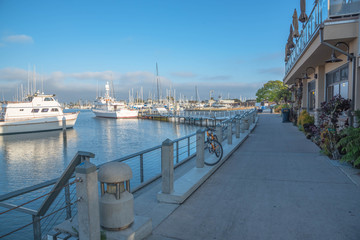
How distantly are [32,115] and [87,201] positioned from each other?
155ft

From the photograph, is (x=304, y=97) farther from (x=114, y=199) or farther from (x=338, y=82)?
(x=114, y=199)

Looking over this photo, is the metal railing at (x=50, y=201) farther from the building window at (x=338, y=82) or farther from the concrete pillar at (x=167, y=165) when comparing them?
the building window at (x=338, y=82)

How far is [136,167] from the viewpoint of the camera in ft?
44.8

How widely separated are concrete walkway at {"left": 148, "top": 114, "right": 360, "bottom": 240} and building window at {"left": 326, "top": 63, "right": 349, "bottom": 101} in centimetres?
340

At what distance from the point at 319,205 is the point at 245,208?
135cm

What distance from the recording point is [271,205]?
4.71 metres

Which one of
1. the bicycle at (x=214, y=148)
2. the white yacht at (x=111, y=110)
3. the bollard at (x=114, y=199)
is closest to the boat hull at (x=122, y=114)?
the white yacht at (x=111, y=110)

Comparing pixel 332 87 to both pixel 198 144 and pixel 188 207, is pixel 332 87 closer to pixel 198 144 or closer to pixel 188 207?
pixel 198 144

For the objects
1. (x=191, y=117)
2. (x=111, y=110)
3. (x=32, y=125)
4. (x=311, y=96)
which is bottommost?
(x=32, y=125)

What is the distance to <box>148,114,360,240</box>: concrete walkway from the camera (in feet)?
12.3

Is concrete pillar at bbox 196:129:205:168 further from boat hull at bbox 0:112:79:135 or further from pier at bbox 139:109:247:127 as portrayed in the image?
boat hull at bbox 0:112:79:135

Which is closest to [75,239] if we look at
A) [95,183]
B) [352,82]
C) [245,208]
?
[95,183]

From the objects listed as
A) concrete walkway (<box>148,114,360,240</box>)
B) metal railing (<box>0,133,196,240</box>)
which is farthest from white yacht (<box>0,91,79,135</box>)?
concrete walkway (<box>148,114,360,240</box>)

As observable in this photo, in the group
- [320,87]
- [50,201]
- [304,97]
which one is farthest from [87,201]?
[304,97]
